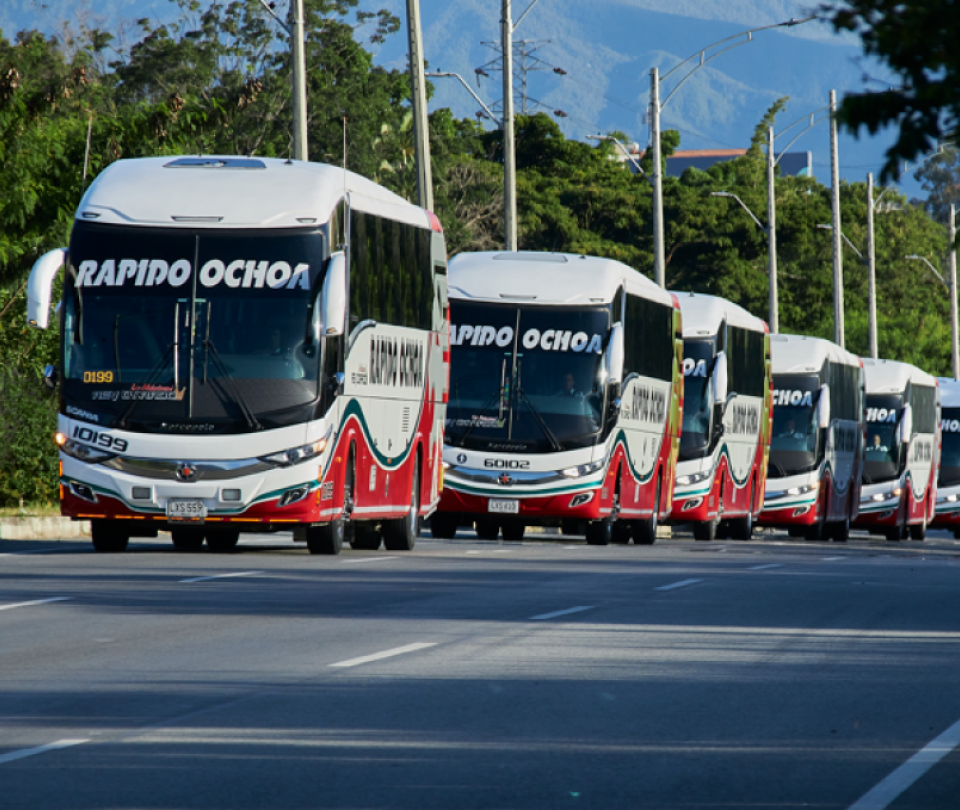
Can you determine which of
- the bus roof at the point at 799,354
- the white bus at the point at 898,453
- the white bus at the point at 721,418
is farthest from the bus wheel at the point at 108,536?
the white bus at the point at 898,453

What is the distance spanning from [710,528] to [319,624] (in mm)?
22819

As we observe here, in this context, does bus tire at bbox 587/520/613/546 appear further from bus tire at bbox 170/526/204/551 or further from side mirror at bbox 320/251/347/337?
side mirror at bbox 320/251/347/337

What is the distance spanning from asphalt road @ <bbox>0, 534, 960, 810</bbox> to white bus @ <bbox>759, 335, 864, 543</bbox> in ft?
69.6

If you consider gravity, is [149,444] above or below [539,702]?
above

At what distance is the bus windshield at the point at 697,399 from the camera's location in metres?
34.4

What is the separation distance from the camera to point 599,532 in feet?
93.9

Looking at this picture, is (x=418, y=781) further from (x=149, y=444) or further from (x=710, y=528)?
(x=710, y=528)

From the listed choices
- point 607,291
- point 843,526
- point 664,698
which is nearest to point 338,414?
point 607,291

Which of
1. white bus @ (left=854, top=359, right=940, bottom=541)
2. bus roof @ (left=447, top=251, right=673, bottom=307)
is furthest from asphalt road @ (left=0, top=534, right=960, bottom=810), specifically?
white bus @ (left=854, top=359, right=940, bottom=541)

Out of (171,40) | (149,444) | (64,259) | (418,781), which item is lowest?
(418,781)

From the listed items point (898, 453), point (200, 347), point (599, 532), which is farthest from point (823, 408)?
point (200, 347)

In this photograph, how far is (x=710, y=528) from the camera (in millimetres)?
36094

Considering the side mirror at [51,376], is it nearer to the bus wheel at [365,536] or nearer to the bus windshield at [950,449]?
the bus wheel at [365,536]

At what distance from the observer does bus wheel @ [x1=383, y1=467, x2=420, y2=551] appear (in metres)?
23.5
